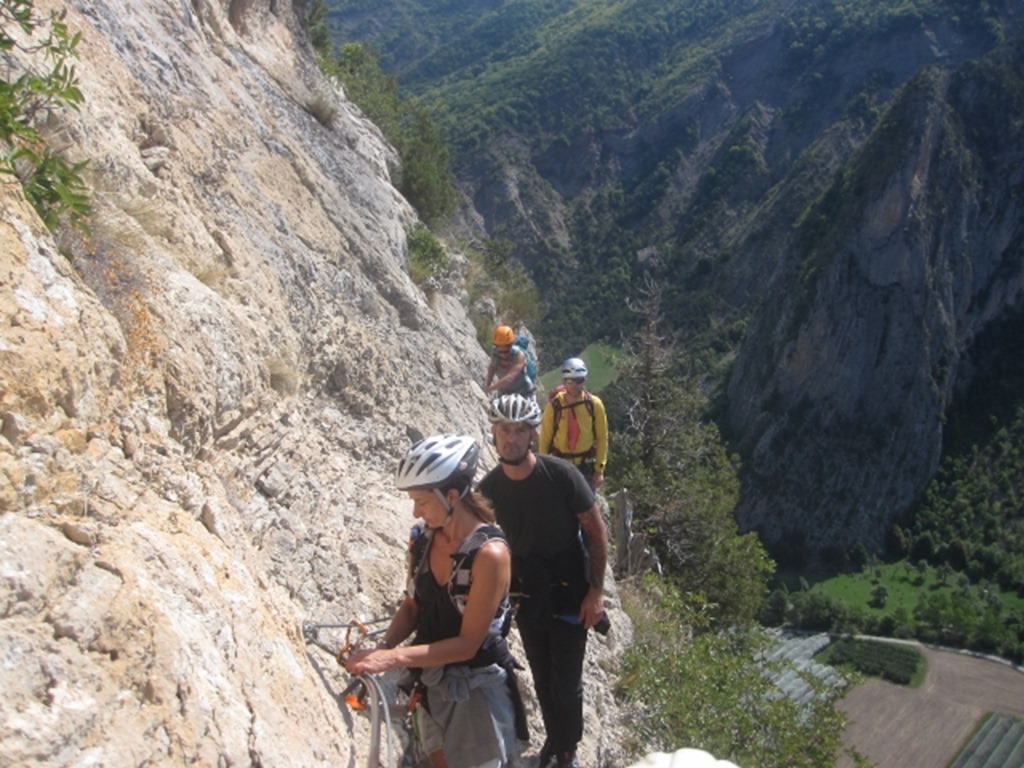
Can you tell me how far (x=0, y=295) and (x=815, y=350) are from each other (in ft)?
259

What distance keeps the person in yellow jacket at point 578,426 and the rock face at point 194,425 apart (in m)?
1.12

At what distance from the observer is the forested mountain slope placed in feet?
241

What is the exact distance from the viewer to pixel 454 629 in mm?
3152

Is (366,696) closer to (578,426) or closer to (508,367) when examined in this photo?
(578,426)

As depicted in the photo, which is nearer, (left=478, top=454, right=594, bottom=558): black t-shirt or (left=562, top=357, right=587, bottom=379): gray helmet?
(left=478, top=454, right=594, bottom=558): black t-shirt

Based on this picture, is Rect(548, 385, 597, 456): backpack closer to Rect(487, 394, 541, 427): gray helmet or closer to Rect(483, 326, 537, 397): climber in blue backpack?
Rect(483, 326, 537, 397): climber in blue backpack

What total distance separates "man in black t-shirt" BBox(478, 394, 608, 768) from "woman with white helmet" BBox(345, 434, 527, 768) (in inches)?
34.5

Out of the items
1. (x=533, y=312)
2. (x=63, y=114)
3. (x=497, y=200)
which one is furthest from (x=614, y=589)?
(x=497, y=200)

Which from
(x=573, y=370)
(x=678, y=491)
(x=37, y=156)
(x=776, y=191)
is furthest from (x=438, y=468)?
(x=776, y=191)

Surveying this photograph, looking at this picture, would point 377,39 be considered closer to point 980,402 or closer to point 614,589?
point 980,402

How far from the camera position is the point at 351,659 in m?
2.96

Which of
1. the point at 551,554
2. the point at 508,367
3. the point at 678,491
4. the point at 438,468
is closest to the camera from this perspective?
the point at 438,468

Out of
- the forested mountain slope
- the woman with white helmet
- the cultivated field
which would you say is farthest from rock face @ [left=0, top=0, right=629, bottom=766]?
the forested mountain slope

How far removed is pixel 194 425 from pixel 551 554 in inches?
69.4
